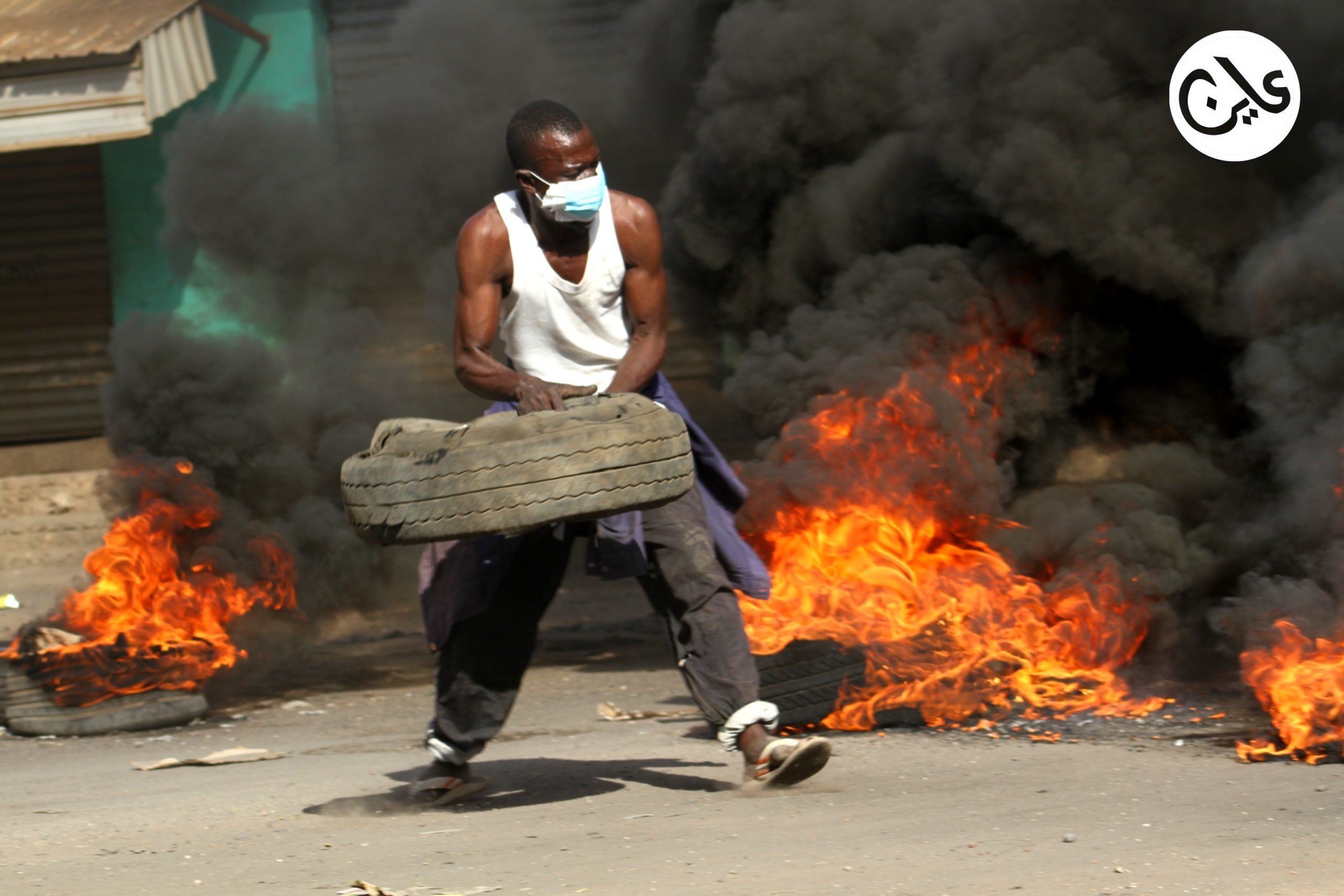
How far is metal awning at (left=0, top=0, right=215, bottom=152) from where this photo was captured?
32.0 ft

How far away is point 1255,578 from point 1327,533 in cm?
29

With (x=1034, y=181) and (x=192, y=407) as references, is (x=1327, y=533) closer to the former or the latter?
(x=1034, y=181)

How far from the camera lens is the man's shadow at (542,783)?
3.90m

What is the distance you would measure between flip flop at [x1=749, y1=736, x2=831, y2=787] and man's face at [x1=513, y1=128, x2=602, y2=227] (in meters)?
1.45

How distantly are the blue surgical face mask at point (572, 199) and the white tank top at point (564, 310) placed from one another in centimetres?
8

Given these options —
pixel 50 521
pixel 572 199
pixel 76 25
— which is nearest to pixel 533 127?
pixel 572 199

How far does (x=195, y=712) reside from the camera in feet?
18.8

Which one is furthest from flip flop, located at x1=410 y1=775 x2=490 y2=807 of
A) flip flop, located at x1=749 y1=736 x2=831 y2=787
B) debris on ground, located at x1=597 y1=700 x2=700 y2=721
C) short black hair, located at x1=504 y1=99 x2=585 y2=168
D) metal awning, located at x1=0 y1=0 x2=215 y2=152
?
metal awning, located at x1=0 y1=0 x2=215 y2=152

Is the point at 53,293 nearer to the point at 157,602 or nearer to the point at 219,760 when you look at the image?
the point at 157,602

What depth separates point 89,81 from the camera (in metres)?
9.84

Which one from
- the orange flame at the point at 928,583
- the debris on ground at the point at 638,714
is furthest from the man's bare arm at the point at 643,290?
the debris on ground at the point at 638,714

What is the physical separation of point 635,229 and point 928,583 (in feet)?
7.22

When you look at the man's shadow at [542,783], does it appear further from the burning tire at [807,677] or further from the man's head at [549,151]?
the man's head at [549,151]

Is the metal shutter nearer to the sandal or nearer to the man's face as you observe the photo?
the sandal
